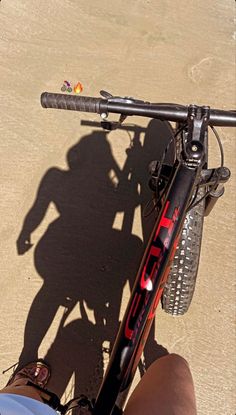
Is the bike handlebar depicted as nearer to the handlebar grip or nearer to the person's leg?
the handlebar grip

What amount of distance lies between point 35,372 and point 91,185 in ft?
5.12

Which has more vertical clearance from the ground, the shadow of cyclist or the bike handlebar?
the bike handlebar

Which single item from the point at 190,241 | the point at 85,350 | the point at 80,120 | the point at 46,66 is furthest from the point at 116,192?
the point at 46,66

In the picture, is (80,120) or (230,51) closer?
(80,120)

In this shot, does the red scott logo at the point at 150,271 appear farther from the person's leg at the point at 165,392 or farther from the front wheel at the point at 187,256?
the front wheel at the point at 187,256

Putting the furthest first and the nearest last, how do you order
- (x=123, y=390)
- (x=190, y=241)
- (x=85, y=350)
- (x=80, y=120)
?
(x=80, y=120) < (x=85, y=350) < (x=190, y=241) < (x=123, y=390)

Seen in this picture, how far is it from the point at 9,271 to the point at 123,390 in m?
1.64

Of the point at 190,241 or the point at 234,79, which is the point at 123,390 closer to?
the point at 190,241

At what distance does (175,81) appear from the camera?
3.73 meters

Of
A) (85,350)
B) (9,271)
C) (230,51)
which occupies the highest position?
(230,51)

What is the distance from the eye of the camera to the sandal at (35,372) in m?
2.55

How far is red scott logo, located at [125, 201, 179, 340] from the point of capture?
68.3 inches

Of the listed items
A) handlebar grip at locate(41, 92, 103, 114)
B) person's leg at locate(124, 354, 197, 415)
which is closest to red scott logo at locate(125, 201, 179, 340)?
person's leg at locate(124, 354, 197, 415)

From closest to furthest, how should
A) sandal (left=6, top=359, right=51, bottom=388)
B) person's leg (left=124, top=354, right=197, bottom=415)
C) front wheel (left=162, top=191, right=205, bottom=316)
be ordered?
person's leg (left=124, top=354, right=197, bottom=415) → front wheel (left=162, top=191, right=205, bottom=316) → sandal (left=6, top=359, right=51, bottom=388)
